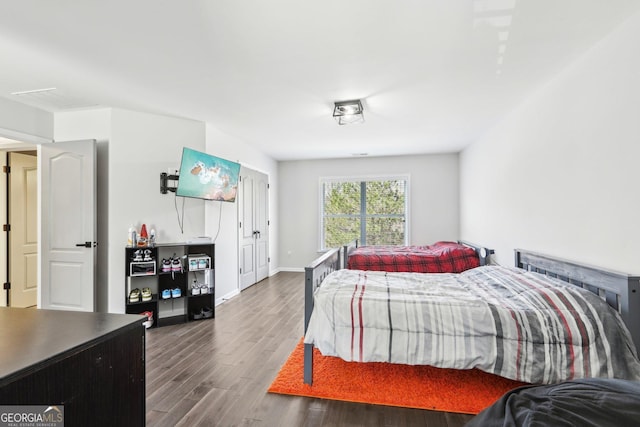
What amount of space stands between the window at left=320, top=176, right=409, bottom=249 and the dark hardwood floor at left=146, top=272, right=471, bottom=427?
287cm

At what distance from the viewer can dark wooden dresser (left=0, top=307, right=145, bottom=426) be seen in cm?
74

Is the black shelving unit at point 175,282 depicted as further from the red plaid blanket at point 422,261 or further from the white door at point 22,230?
the white door at point 22,230

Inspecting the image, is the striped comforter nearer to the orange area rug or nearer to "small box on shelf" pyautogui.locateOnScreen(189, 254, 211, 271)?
the orange area rug

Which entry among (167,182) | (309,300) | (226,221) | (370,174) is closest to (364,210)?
(370,174)

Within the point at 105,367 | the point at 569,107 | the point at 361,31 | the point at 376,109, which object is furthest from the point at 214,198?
the point at 569,107

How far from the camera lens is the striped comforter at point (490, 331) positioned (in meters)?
1.70

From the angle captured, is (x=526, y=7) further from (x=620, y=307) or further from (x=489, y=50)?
(x=620, y=307)

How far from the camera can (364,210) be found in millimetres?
6125

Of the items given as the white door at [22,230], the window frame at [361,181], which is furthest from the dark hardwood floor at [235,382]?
the window frame at [361,181]

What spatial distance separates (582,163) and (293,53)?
2.29m

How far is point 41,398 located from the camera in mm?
748

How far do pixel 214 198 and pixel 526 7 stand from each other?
136 inches

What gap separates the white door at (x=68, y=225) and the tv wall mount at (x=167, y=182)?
2.18 feet
